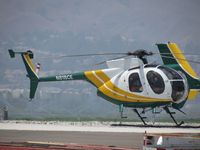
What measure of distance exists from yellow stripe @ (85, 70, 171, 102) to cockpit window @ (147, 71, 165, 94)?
3.37ft

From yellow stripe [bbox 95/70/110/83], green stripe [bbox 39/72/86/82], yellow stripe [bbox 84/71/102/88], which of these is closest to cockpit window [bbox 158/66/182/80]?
yellow stripe [bbox 95/70/110/83]

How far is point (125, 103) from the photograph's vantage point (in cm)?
5122

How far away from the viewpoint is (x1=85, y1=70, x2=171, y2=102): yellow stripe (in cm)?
4975

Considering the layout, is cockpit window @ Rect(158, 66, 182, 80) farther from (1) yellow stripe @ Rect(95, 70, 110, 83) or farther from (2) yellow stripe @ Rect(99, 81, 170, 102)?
(1) yellow stripe @ Rect(95, 70, 110, 83)

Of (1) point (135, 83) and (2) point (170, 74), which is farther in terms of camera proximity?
(1) point (135, 83)

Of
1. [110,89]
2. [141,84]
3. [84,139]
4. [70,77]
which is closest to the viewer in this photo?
[84,139]

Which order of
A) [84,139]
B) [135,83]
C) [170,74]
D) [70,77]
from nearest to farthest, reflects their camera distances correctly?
1. [84,139]
2. [170,74]
3. [135,83]
4. [70,77]

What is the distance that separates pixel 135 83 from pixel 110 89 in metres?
3.29

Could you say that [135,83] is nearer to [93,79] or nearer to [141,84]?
[141,84]

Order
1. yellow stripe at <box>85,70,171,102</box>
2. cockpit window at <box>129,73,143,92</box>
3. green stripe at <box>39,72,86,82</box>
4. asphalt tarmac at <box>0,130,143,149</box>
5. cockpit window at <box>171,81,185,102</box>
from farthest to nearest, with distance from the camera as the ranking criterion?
green stripe at <box>39,72,86,82</box>
yellow stripe at <box>85,70,171,102</box>
cockpit window at <box>129,73,143,92</box>
cockpit window at <box>171,81,185,102</box>
asphalt tarmac at <box>0,130,143,149</box>

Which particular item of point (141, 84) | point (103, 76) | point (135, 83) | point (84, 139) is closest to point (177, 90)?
point (141, 84)

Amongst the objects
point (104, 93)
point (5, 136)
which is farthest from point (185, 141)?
point (104, 93)

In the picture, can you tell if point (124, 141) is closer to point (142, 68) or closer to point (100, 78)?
point (142, 68)

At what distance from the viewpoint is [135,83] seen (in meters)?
49.4
